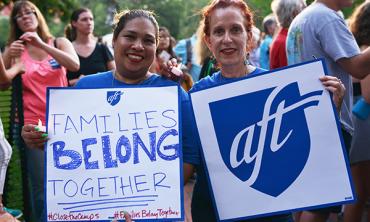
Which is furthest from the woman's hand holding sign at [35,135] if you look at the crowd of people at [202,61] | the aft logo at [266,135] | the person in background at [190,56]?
the person in background at [190,56]

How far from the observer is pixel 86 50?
20.7 feet

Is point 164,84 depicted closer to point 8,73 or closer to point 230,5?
point 230,5

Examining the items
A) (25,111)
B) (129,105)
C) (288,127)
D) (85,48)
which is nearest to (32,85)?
(25,111)

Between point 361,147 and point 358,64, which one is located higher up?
point 358,64

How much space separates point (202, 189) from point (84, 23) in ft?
12.8

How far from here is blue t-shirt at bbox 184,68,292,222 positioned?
2.83m

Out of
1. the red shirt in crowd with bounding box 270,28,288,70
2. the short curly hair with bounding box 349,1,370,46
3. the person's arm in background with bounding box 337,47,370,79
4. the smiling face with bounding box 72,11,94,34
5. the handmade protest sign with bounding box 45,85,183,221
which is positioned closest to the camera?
the handmade protest sign with bounding box 45,85,183,221

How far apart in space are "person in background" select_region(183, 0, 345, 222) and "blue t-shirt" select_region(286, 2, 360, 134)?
104 cm

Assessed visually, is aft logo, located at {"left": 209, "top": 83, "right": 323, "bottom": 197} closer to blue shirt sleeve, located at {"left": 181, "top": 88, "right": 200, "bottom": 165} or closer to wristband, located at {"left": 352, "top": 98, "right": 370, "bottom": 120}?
blue shirt sleeve, located at {"left": 181, "top": 88, "right": 200, "bottom": 165}

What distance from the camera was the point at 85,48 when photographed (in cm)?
635

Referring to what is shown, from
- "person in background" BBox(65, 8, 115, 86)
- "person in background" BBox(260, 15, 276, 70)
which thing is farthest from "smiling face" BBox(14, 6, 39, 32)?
"person in background" BBox(260, 15, 276, 70)

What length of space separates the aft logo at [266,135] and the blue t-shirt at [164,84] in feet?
0.42

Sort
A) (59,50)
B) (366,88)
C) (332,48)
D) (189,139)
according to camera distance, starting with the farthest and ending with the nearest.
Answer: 1. (59,50)
2. (366,88)
3. (332,48)
4. (189,139)

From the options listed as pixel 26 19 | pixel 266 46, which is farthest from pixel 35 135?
pixel 266 46
